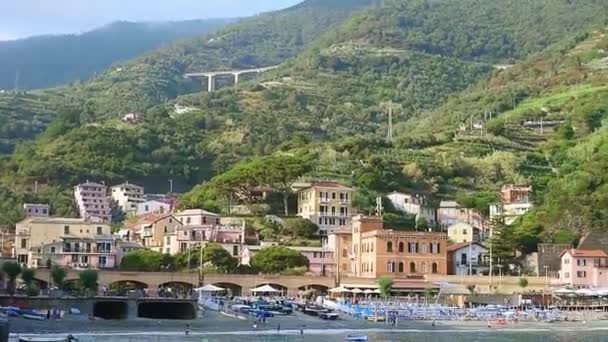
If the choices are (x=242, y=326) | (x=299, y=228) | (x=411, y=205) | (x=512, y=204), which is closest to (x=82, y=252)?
(x=299, y=228)

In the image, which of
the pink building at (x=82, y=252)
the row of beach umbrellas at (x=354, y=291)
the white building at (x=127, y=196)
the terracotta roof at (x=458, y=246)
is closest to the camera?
the row of beach umbrellas at (x=354, y=291)

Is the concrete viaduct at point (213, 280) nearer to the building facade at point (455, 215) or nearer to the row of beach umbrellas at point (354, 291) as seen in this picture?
the row of beach umbrellas at point (354, 291)

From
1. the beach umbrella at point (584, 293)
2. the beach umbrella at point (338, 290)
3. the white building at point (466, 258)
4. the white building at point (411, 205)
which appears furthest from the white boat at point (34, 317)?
the white building at point (411, 205)

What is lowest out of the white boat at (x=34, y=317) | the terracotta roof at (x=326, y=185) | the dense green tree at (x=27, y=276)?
the white boat at (x=34, y=317)

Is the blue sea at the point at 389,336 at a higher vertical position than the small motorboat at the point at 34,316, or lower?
lower

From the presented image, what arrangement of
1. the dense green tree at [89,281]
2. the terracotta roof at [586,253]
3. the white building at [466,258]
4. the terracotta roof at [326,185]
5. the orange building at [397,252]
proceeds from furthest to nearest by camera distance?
the terracotta roof at [326,185] → the white building at [466,258] → the terracotta roof at [586,253] → the orange building at [397,252] → the dense green tree at [89,281]

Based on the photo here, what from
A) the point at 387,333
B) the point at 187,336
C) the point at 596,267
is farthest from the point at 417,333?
the point at 596,267

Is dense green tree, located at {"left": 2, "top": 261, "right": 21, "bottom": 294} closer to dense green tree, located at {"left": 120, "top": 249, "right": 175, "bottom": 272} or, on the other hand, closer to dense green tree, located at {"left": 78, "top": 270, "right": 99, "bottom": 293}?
dense green tree, located at {"left": 78, "top": 270, "right": 99, "bottom": 293}
